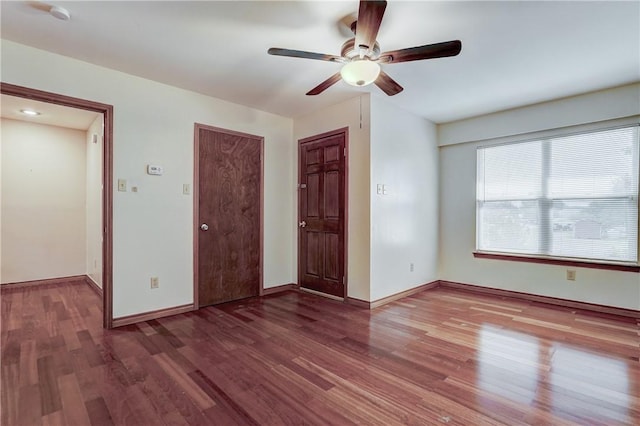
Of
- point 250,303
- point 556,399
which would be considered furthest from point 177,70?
point 556,399

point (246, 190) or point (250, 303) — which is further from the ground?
point (246, 190)

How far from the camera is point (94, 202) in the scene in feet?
A: 14.7

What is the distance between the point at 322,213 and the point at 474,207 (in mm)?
2221

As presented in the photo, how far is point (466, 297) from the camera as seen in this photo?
4121 mm

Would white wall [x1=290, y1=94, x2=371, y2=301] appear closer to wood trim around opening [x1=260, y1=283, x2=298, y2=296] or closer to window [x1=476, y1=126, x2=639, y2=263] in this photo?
wood trim around opening [x1=260, y1=283, x2=298, y2=296]

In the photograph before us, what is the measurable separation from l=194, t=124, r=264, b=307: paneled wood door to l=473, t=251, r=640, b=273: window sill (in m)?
3.18

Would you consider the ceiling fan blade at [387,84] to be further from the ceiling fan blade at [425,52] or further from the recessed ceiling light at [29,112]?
the recessed ceiling light at [29,112]

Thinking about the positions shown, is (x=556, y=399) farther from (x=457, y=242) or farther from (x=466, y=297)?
(x=457, y=242)

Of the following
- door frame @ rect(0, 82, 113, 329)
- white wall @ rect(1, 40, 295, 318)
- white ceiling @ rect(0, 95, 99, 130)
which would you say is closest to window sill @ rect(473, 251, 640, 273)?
white wall @ rect(1, 40, 295, 318)

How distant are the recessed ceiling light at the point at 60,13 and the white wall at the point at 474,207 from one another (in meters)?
4.44

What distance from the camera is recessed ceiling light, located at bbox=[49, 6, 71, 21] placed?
2.06 m

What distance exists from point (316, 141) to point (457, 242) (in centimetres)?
258

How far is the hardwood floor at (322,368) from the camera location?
1710 millimetres

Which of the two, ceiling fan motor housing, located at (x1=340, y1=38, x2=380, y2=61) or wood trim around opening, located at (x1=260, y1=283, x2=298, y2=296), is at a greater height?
ceiling fan motor housing, located at (x1=340, y1=38, x2=380, y2=61)
